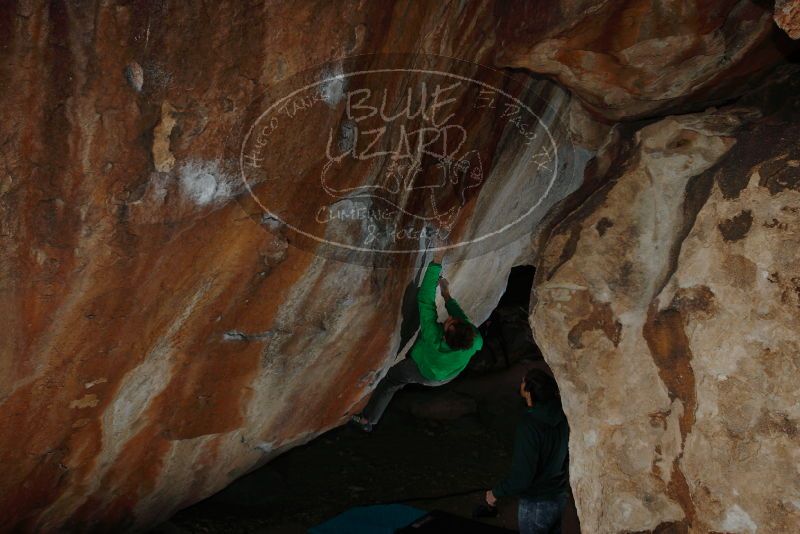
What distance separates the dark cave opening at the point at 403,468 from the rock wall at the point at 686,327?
161 centimetres

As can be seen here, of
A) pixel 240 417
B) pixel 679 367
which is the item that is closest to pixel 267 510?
pixel 240 417

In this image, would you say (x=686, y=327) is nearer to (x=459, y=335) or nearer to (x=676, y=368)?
(x=676, y=368)

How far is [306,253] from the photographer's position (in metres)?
3.67

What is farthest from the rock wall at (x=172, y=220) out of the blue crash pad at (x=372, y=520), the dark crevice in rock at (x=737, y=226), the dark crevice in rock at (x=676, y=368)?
the blue crash pad at (x=372, y=520)

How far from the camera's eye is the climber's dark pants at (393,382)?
16.4 ft

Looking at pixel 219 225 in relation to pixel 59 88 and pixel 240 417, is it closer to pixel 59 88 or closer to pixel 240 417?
pixel 59 88

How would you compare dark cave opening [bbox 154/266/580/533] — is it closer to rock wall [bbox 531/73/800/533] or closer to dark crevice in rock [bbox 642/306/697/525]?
rock wall [bbox 531/73/800/533]

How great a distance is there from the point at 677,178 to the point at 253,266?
6.93 ft

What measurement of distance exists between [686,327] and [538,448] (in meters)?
1.27

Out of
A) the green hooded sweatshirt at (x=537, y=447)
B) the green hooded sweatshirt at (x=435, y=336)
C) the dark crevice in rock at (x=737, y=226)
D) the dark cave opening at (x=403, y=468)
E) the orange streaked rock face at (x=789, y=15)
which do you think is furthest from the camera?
the dark cave opening at (x=403, y=468)

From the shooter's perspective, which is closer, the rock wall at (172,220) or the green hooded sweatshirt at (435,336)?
the rock wall at (172,220)
